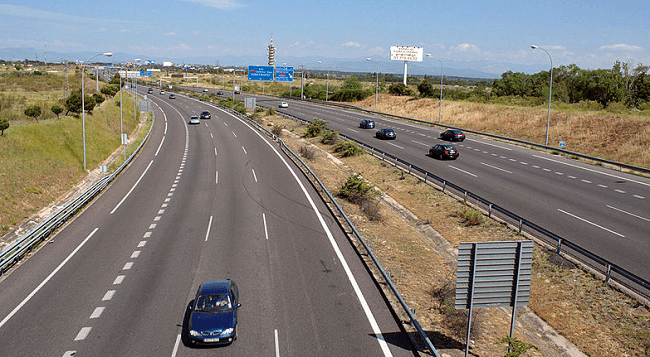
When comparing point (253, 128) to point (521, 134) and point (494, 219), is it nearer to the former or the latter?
point (521, 134)

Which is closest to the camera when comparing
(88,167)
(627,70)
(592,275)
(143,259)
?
(592,275)

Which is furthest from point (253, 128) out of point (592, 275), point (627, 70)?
point (627, 70)

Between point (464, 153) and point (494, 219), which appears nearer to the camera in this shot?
point (494, 219)

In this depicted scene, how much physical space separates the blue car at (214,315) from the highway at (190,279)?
1.19ft

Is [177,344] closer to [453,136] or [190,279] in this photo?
[190,279]

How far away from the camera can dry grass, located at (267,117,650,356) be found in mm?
13558

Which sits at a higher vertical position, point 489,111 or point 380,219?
point 489,111

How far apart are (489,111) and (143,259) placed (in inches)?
2272

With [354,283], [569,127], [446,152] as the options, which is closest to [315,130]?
[446,152]

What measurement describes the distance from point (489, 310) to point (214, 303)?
8.93 metres

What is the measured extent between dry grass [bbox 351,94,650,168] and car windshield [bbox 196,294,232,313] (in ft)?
122

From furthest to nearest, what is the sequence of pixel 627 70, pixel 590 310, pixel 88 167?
pixel 627 70, pixel 88 167, pixel 590 310

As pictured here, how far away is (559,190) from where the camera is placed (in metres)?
28.8

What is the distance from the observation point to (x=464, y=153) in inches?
1681
